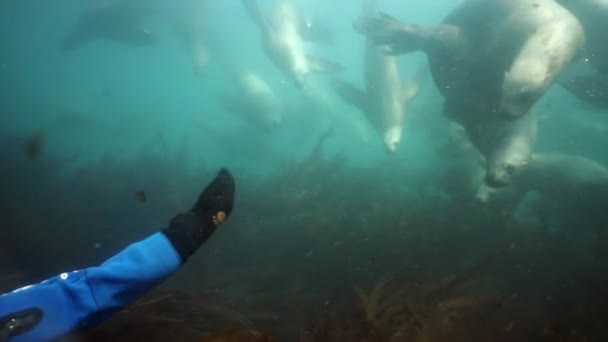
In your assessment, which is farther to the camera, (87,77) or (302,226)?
(87,77)

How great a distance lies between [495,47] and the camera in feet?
27.8

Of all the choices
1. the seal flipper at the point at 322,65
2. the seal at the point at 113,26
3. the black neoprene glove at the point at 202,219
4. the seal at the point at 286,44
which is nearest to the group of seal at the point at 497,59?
the seal flipper at the point at 322,65

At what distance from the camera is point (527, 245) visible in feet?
29.9

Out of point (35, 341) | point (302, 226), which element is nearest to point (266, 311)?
point (302, 226)

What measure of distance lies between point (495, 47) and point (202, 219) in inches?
309

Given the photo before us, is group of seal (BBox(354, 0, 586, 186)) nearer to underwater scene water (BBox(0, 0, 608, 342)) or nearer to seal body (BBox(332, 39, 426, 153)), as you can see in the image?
underwater scene water (BBox(0, 0, 608, 342))

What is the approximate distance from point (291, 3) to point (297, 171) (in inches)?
385

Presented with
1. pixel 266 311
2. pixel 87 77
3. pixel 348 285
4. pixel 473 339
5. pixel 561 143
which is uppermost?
pixel 87 77

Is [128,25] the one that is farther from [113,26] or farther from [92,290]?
[92,290]

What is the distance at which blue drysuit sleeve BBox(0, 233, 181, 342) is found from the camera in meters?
2.06

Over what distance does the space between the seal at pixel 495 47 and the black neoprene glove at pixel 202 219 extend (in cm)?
625

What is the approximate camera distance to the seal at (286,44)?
52.4 ft

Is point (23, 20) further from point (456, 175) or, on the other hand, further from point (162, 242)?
point (162, 242)

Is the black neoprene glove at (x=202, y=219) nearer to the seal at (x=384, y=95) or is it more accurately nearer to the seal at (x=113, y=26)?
the seal at (x=384, y=95)
